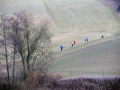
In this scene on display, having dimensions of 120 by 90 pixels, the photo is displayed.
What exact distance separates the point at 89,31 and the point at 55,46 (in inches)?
326

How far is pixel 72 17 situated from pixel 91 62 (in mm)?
18647

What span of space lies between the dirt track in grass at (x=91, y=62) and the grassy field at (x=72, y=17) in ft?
12.2

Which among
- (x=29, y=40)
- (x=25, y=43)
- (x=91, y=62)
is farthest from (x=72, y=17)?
(x=25, y=43)

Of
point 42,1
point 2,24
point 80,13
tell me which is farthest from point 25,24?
point 42,1

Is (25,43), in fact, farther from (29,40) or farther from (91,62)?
(91,62)

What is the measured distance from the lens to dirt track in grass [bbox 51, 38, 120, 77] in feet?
54.5

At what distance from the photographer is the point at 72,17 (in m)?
36.6

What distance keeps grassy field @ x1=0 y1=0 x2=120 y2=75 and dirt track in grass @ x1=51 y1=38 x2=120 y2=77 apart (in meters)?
3.72

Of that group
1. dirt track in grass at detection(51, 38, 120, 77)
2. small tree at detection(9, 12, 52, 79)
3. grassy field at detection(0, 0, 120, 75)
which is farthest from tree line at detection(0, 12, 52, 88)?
grassy field at detection(0, 0, 120, 75)

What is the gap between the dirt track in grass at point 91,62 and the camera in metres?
16.6

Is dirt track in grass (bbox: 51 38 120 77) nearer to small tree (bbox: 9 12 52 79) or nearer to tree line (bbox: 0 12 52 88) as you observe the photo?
tree line (bbox: 0 12 52 88)

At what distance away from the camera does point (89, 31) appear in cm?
3183

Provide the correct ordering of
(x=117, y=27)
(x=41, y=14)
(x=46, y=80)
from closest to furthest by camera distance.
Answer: (x=46, y=80)
(x=117, y=27)
(x=41, y=14)

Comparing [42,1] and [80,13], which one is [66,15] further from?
[42,1]
